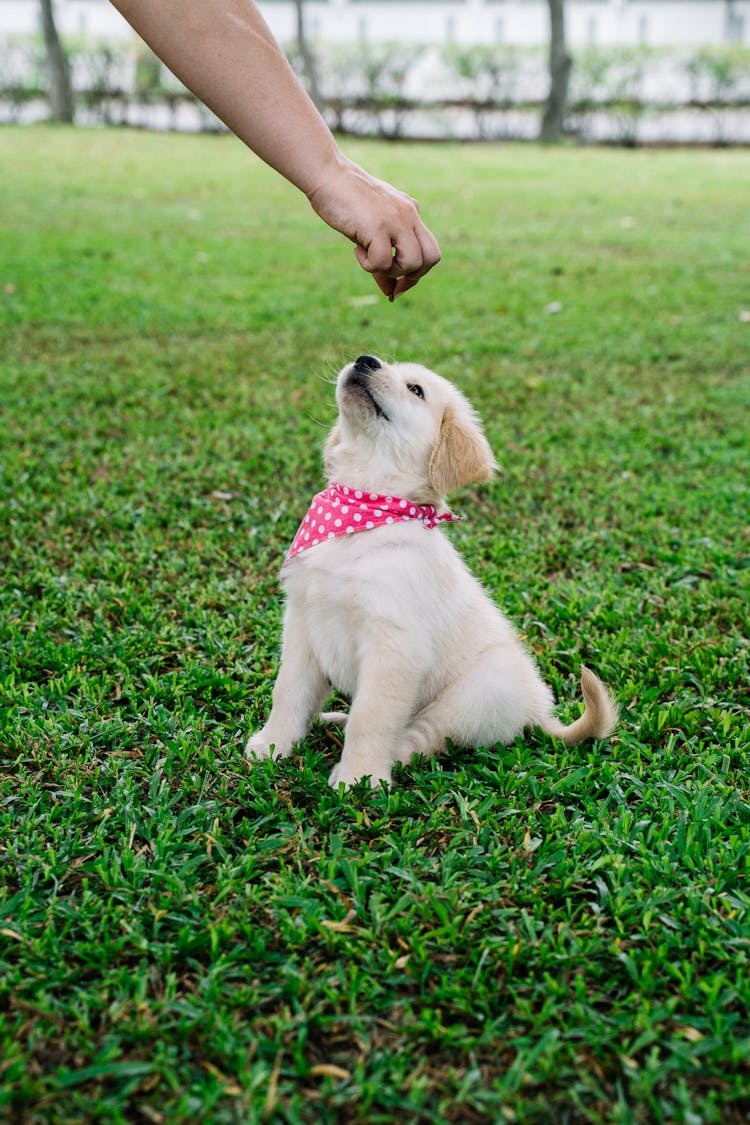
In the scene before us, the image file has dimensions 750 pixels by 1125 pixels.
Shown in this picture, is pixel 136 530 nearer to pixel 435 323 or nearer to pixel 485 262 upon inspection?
pixel 435 323

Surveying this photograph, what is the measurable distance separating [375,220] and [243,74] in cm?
43

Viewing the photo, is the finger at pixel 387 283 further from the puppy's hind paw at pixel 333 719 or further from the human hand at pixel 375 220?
the puppy's hind paw at pixel 333 719

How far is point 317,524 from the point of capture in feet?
8.99

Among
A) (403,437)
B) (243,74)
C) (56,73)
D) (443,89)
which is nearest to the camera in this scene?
(243,74)

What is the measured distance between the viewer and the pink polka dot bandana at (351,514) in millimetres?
2680

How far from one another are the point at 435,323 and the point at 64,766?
18.1ft

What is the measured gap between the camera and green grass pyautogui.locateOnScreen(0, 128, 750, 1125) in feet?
5.94

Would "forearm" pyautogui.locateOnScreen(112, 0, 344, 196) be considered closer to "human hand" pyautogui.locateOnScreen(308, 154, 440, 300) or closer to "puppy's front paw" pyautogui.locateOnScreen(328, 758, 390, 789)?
"human hand" pyautogui.locateOnScreen(308, 154, 440, 300)

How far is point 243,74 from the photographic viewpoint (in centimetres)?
229

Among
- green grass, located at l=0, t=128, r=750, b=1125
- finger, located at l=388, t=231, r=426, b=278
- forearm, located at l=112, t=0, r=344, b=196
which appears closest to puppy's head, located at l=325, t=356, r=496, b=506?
finger, located at l=388, t=231, r=426, b=278

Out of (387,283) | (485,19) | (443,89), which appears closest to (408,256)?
(387,283)

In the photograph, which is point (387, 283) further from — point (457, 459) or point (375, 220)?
point (457, 459)

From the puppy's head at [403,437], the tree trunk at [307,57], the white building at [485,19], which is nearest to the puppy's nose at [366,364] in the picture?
the puppy's head at [403,437]

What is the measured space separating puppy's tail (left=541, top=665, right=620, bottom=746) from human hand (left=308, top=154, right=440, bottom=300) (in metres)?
1.08
